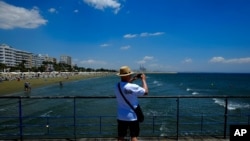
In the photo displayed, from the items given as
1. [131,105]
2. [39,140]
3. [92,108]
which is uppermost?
[131,105]

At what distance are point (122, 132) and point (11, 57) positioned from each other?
18039cm

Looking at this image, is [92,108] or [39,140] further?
[92,108]

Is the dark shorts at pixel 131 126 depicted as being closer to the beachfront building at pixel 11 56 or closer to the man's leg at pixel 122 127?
the man's leg at pixel 122 127

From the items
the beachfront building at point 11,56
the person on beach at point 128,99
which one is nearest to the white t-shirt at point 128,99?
the person on beach at point 128,99

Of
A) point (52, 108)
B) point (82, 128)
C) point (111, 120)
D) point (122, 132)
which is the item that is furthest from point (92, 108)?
point (122, 132)

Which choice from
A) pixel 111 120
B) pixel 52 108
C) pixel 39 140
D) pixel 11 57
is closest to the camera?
pixel 39 140

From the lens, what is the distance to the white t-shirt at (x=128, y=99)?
4.25 m

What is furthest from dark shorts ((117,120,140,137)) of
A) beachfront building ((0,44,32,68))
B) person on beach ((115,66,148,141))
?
beachfront building ((0,44,32,68))

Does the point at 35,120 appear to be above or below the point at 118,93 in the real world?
below

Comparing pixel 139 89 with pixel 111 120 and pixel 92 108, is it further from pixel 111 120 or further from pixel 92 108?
pixel 92 108

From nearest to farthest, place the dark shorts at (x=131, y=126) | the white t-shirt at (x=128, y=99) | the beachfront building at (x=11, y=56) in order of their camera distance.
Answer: the white t-shirt at (x=128, y=99) → the dark shorts at (x=131, y=126) → the beachfront building at (x=11, y=56)

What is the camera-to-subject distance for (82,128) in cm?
1712

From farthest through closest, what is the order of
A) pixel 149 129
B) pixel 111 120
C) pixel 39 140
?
pixel 111 120 < pixel 149 129 < pixel 39 140

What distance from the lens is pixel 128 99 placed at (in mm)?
4312
